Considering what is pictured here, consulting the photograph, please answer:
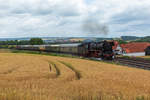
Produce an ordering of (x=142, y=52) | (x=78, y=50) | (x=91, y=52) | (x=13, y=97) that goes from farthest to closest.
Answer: (x=142, y=52), (x=78, y=50), (x=91, y=52), (x=13, y=97)

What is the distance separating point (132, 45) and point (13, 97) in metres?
98.7

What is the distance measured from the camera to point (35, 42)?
144 metres

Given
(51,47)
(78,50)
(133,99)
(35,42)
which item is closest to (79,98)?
(133,99)

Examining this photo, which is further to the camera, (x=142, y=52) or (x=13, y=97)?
(x=142, y=52)

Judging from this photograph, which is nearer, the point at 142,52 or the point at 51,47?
the point at 51,47

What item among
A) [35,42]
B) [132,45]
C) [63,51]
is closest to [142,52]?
[132,45]

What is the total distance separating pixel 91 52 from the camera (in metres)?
47.2

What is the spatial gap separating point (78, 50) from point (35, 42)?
96858 millimetres

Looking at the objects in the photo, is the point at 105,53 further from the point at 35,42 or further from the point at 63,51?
the point at 35,42

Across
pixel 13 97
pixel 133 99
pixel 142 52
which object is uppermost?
pixel 13 97

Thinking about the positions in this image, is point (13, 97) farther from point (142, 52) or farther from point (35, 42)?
point (35, 42)

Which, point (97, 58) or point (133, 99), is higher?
point (133, 99)

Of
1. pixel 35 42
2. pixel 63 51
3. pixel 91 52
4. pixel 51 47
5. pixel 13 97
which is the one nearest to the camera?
pixel 13 97

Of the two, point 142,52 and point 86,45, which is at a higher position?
point 86,45
